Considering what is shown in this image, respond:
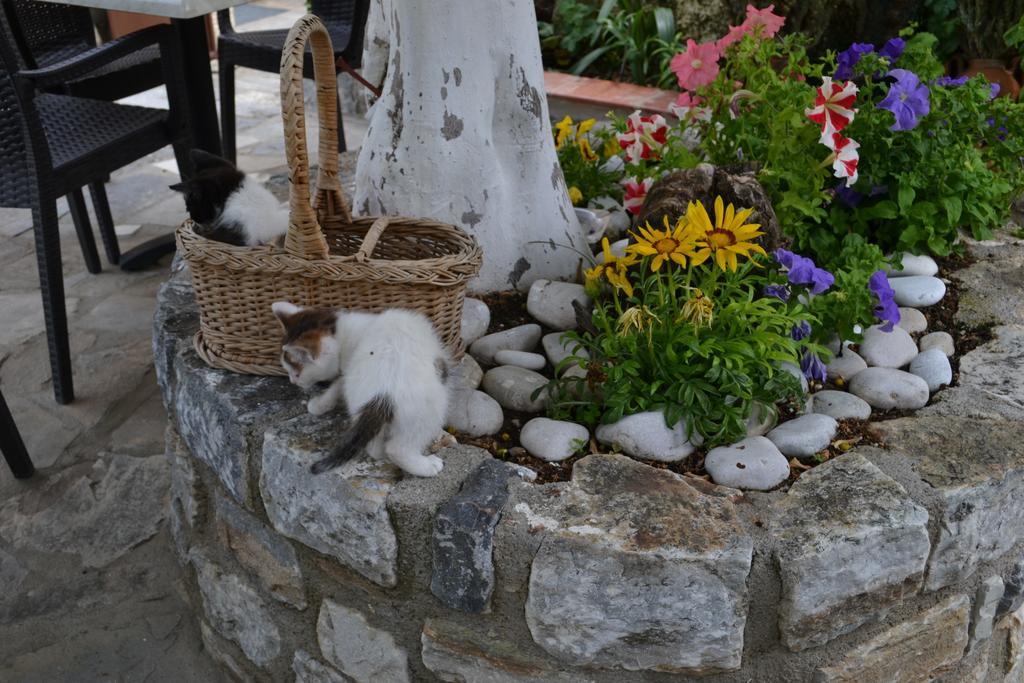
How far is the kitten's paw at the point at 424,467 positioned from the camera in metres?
1.85

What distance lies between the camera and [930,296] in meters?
2.51

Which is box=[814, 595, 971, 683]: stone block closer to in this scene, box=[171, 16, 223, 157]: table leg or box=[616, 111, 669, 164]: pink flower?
box=[616, 111, 669, 164]: pink flower

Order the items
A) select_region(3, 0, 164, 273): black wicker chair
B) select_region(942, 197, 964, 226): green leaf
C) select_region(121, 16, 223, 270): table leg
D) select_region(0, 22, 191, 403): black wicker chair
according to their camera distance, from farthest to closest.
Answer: select_region(3, 0, 164, 273): black wicker chair < select_region(121, 16, 223, 270): table leg < select_region(0, 22, 191, 403): black wicker chair < select_region(942, 197, 964, 226): green leaf

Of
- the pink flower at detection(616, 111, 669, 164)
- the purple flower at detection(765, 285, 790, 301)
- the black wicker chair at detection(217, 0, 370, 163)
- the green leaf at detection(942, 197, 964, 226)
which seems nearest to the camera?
the purple flower at detection(765, 285, 790, 301)

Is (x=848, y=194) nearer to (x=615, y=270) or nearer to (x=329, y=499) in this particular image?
(x=615, y=270)

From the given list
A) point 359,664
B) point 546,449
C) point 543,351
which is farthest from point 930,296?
point 359,664

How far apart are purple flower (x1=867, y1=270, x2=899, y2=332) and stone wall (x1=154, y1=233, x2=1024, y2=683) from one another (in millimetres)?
233

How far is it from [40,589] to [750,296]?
6.65 feet

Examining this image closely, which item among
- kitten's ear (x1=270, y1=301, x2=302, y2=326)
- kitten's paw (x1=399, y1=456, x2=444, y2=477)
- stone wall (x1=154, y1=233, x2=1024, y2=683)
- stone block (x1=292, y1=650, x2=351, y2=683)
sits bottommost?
stone block (x1=292, y1=650, x2=351, y2=683)

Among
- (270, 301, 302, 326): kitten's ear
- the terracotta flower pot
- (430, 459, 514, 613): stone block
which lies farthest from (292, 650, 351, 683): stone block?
the terracotta flower pot

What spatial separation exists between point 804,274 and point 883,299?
0.22 m

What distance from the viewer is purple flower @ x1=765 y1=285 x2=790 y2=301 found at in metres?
2.29

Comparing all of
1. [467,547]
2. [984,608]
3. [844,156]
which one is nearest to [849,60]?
[844,156]

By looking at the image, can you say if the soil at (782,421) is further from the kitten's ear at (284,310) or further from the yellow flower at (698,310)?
the kitten's ear at (284,310)
